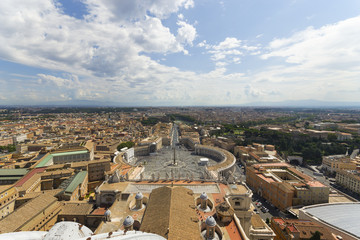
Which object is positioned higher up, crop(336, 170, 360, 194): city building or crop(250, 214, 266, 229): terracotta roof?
crop(250, 214, 266, 229): terracotta roof

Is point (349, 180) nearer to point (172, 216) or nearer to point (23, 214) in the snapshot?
point (172, 216)

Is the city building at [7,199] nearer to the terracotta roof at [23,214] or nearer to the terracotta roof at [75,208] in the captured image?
the terracotta roof at [23,214]

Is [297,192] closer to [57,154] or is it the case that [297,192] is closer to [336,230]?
[336,230]

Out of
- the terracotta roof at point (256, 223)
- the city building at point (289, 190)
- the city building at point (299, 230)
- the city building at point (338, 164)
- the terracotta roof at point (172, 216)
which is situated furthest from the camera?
the city building at point (338, 164)

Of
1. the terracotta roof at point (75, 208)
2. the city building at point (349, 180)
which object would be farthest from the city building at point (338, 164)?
the terracotta roof at point (75, 208)

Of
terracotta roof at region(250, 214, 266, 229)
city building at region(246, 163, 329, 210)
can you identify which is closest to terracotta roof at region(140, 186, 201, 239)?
terracotta roof at region(250, 214, 266, 229)

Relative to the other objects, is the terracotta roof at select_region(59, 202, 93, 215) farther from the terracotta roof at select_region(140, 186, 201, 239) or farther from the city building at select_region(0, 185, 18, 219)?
the terracotta roof at select_region(140, 186, 201, 239)

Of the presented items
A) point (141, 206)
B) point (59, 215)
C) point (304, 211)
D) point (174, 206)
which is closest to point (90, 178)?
point (59, 215)

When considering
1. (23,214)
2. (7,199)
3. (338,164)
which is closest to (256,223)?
(23,214)
